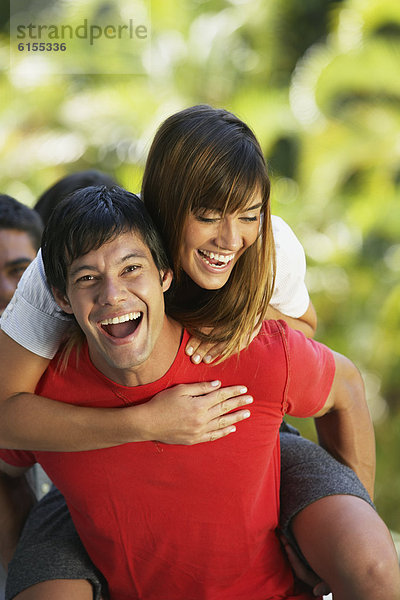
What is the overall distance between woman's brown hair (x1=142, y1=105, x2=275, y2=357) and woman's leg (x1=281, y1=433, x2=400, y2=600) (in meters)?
0.58

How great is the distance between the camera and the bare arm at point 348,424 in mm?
2514

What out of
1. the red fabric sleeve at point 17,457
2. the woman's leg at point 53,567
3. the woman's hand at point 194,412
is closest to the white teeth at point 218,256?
the woman's hand at point 194,412

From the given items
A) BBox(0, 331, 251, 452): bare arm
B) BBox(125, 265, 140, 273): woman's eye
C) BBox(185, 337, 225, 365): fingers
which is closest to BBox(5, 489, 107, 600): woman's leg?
BBox(0, 331, 251, 452): bare arm

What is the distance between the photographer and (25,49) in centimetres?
1055

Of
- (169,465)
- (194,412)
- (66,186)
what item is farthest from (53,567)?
(66,186)

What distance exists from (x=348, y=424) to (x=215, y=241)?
804mm

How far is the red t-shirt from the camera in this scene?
2.31m

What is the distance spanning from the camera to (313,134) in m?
10.1

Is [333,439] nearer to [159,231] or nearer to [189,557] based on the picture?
[189,557]

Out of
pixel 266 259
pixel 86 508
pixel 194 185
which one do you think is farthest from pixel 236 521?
pixel 194 185

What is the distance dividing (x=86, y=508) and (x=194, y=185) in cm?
102

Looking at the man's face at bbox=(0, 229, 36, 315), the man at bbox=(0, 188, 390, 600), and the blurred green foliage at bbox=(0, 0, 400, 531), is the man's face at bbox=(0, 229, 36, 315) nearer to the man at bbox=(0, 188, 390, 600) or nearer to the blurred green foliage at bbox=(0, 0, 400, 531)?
the man at bbox=(0, 188, 390, 600)

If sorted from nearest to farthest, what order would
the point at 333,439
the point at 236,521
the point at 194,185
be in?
the point at 194,185 < the point at 236,521 < the point at 333,439

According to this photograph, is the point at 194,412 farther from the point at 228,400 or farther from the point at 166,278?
the point at 166,278
